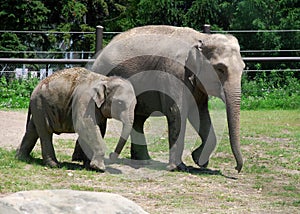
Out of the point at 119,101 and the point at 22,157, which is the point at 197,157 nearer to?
the point at 119,101

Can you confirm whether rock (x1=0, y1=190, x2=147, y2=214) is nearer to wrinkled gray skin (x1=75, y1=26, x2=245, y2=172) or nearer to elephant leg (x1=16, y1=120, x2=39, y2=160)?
wrinkled gray skin (x1=75, y1=26, x2=245, y2=172)

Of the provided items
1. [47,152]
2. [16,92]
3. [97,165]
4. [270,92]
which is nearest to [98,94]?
[97,165]

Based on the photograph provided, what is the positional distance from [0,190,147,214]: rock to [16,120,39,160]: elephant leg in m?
4.02

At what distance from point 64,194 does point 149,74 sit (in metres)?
4.14

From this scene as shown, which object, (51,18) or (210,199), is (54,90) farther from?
(51,18)

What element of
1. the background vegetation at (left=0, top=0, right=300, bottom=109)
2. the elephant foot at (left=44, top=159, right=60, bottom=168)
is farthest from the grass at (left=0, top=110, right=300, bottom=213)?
the background vegetation at (left=0, top=0, right=300, bottom=109)

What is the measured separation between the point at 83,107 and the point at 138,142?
142 cm

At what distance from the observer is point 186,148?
10.1 meters

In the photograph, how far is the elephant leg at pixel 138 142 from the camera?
8.98 m

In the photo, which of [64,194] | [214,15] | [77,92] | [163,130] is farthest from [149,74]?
[214,15]

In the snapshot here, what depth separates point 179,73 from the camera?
27.0 ft

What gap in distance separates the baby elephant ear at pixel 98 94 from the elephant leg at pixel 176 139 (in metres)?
0.94

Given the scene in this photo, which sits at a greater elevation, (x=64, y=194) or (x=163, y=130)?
(x=64, y=194)

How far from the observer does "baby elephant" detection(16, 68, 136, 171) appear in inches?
308
